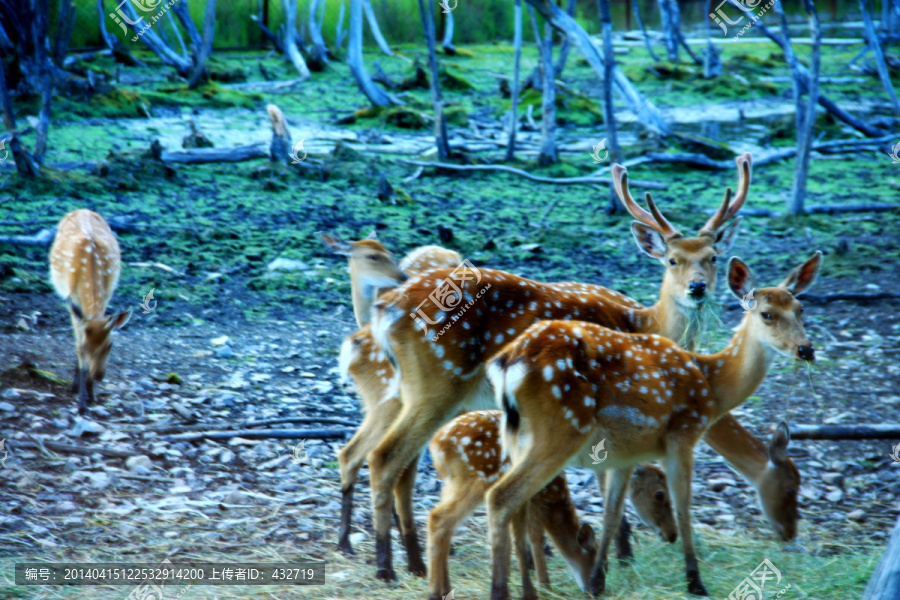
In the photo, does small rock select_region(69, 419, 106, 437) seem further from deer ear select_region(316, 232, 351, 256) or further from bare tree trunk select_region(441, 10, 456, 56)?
bare tree trunk select_region(441, 10, 456, 56)

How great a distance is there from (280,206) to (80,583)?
24.6 feet

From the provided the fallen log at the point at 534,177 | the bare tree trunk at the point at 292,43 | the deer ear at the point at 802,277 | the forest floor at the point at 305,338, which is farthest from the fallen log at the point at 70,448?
the bare tree trunk at the point at 292,43

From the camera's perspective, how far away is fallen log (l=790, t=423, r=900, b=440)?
5.26 m

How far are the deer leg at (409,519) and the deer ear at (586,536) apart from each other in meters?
0.78

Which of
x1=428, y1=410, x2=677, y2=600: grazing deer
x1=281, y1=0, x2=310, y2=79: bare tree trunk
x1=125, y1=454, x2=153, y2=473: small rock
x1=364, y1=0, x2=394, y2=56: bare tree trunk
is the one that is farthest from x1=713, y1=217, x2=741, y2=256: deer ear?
x1=364, y1=0, x2=394, y2=56: bare tree trunk

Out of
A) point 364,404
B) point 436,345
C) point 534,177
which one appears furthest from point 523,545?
point 534,177

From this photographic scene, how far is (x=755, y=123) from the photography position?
17500mm

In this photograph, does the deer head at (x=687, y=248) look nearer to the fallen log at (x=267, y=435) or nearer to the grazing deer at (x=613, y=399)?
the grazing deer at (x=613, y=399)

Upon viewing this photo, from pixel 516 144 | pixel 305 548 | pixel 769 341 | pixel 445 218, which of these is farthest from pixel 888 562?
pixel 516 144

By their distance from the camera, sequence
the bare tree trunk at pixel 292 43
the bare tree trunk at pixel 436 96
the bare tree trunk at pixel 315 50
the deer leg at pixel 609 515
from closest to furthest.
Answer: the deer leg at pixel 609 515 → the bare tree trunk at pixel 436 96 → the bare tree trunk at pixel 292 43 → the bare tree trunk at pixel 315 50

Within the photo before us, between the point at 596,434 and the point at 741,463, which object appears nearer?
the point at 596,434

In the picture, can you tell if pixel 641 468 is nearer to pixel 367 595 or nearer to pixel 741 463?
pixel 741 463

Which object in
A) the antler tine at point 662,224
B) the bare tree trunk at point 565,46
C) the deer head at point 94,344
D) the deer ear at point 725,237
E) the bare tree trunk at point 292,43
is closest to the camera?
the antler tine at point 662,224

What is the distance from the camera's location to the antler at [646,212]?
5383 millimetres
